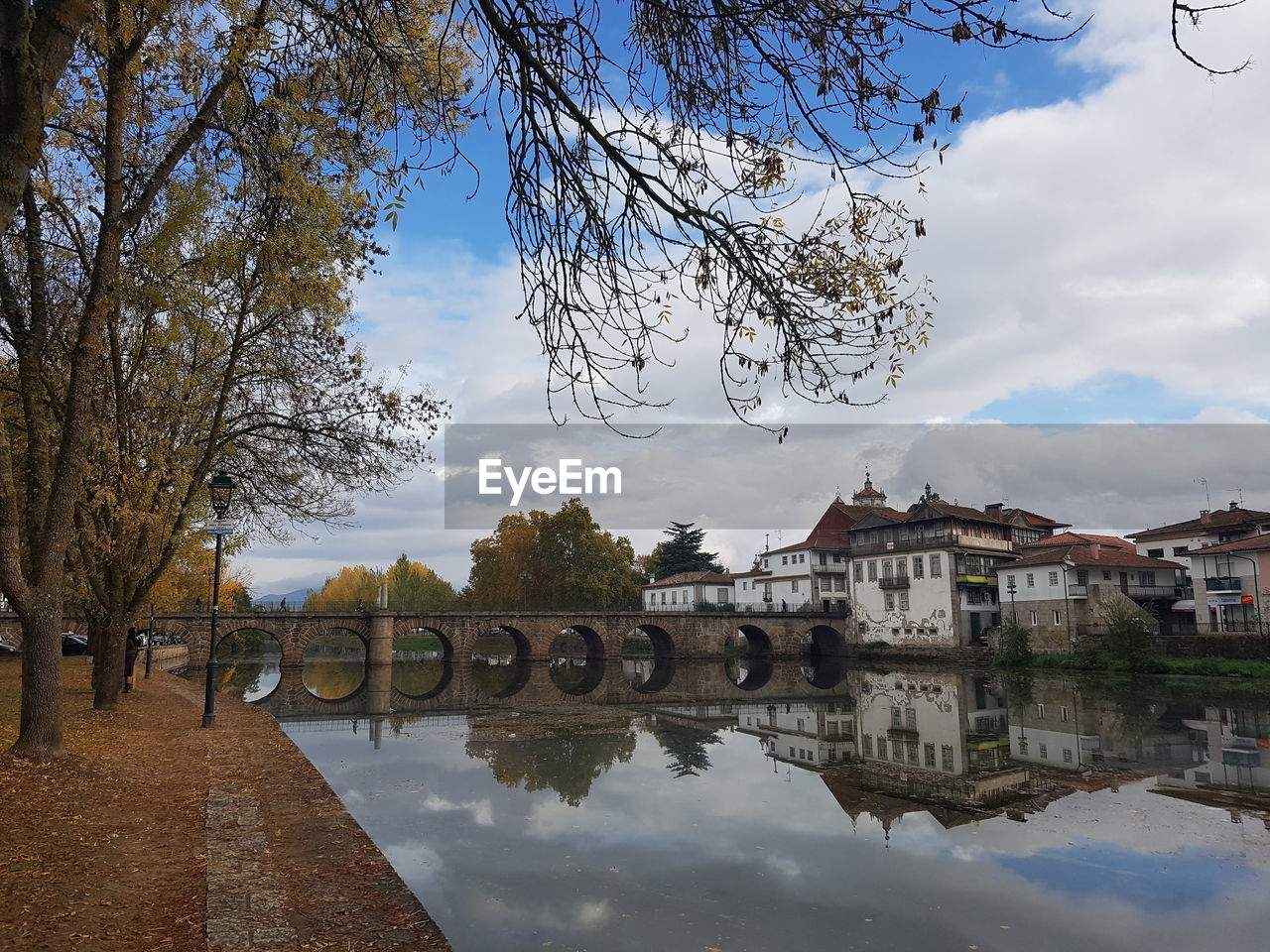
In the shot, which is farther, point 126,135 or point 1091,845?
point 126,135

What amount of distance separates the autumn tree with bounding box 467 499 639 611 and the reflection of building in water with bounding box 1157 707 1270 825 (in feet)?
165

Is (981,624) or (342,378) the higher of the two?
(342,378)

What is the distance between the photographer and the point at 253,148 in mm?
9562

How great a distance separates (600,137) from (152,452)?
11.8 m

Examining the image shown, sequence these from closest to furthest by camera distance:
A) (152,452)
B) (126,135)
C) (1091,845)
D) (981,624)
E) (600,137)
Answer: (600,137) → (1091,845) → (126,135) → (152,452) → (981,624)

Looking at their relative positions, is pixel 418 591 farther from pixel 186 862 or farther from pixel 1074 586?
pixel 186 862

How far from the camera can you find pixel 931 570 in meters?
55.2

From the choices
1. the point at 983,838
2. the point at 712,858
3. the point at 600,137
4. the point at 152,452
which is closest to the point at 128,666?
the point at 152,452

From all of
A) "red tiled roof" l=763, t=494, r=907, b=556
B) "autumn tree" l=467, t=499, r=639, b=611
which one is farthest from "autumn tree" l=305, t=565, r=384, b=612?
"red tiled roof" l=763, t=494, r=907, b=556

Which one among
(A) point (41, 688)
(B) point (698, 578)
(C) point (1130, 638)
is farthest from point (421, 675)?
(B) point (698, 578)

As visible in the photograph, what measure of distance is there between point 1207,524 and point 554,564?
46879mm

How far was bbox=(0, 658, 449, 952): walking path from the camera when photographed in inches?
208

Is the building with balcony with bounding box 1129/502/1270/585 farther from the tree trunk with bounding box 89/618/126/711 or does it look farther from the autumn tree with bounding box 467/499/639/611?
the tree trunk with bounding box 89/618/126/711

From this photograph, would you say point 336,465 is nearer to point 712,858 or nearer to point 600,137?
point 712,858
